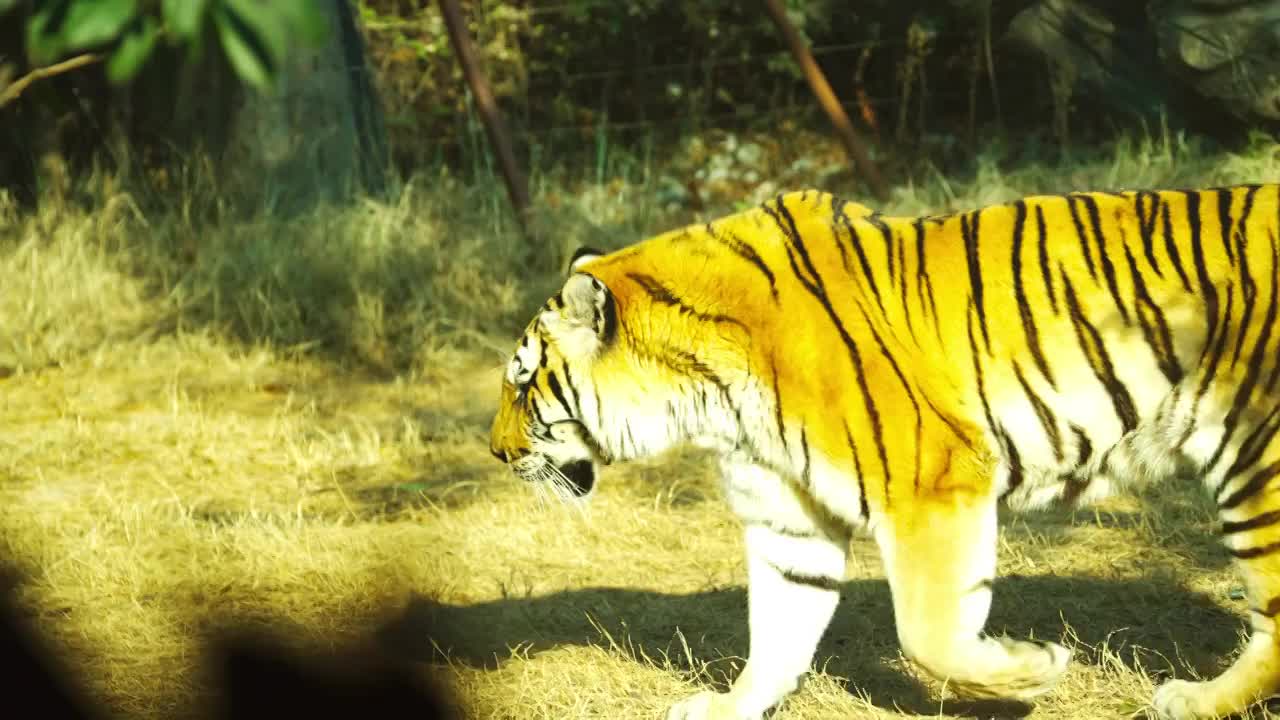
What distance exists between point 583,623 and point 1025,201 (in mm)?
1695

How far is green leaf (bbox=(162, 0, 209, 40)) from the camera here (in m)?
1.26

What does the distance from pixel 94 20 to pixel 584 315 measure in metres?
2.14

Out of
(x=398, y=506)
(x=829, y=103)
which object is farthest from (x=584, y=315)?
(x=829, y=103)

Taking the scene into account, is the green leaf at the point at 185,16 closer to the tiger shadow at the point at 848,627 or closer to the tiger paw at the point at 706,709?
the tiger paw at the point at 706,709

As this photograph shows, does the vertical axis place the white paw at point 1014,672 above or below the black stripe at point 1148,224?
below

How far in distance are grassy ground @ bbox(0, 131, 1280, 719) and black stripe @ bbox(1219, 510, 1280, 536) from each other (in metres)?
0.54

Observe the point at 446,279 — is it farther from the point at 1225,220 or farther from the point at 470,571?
the point at 1225,220

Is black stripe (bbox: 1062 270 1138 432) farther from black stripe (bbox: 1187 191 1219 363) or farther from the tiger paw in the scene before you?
the tiger paw

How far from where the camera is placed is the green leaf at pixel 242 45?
4.20ft

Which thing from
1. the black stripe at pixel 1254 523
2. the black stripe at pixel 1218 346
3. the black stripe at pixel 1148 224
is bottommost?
the black stripe at pixel 1254 523

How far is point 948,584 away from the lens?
3090 mm

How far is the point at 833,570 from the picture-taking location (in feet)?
11.4

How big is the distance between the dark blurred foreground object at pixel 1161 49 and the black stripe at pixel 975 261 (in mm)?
5132

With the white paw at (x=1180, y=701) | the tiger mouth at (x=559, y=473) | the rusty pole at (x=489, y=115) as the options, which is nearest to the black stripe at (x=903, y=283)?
the tiger mouth at (x=559, y=473)
